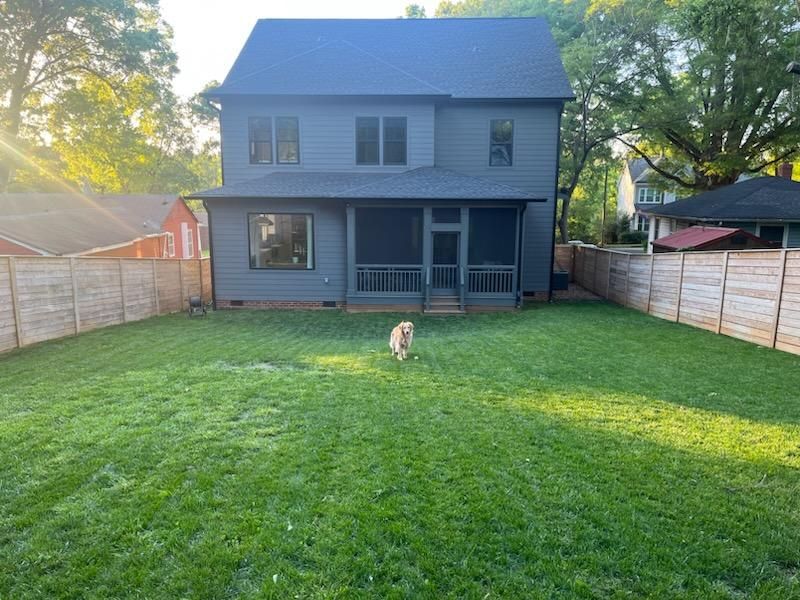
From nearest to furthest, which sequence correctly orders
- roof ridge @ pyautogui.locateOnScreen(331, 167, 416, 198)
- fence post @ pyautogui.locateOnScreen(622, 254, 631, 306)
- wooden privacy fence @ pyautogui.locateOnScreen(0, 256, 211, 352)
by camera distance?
wooden privacy fence @ pyautogui.locateOnScreen(0, 256, 211, 352)
roof ridge @ pyautogui.locateOnScreen(331, 167, 416, 198)
fence post @ pyautogui.locateOnScreen(622, 254, 631, 306)

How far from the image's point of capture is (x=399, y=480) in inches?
141

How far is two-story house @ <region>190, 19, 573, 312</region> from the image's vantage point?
508 inches

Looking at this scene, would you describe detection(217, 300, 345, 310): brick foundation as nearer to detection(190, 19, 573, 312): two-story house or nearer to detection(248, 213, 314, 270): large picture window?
detection(190, 19, 573, 312): two-story house

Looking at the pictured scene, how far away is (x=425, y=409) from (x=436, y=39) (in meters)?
16.2

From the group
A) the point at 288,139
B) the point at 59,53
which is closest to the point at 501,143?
the point at 288,139

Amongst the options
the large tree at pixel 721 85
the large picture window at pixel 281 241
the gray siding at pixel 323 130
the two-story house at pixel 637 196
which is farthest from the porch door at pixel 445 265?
the two-story house at pixel 637 196

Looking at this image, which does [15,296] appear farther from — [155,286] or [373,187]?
[373,187]

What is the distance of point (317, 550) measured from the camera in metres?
2.79

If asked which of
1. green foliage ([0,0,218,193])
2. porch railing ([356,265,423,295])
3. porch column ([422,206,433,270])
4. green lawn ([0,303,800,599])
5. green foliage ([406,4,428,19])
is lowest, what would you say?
green lawn ([0,303,800,599])

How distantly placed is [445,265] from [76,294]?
887 centimetres

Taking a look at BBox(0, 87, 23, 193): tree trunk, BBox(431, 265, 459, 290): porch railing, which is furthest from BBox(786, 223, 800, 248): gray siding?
BBox(0, 87, 23, 193): tree trunk

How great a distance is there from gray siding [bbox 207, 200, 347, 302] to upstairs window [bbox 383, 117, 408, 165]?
2469 millimetres

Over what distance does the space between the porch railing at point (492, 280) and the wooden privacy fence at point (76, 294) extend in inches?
344

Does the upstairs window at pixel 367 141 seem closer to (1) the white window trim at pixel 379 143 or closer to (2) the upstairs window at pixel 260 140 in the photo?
(1) the white window trim at pixel 379 143
